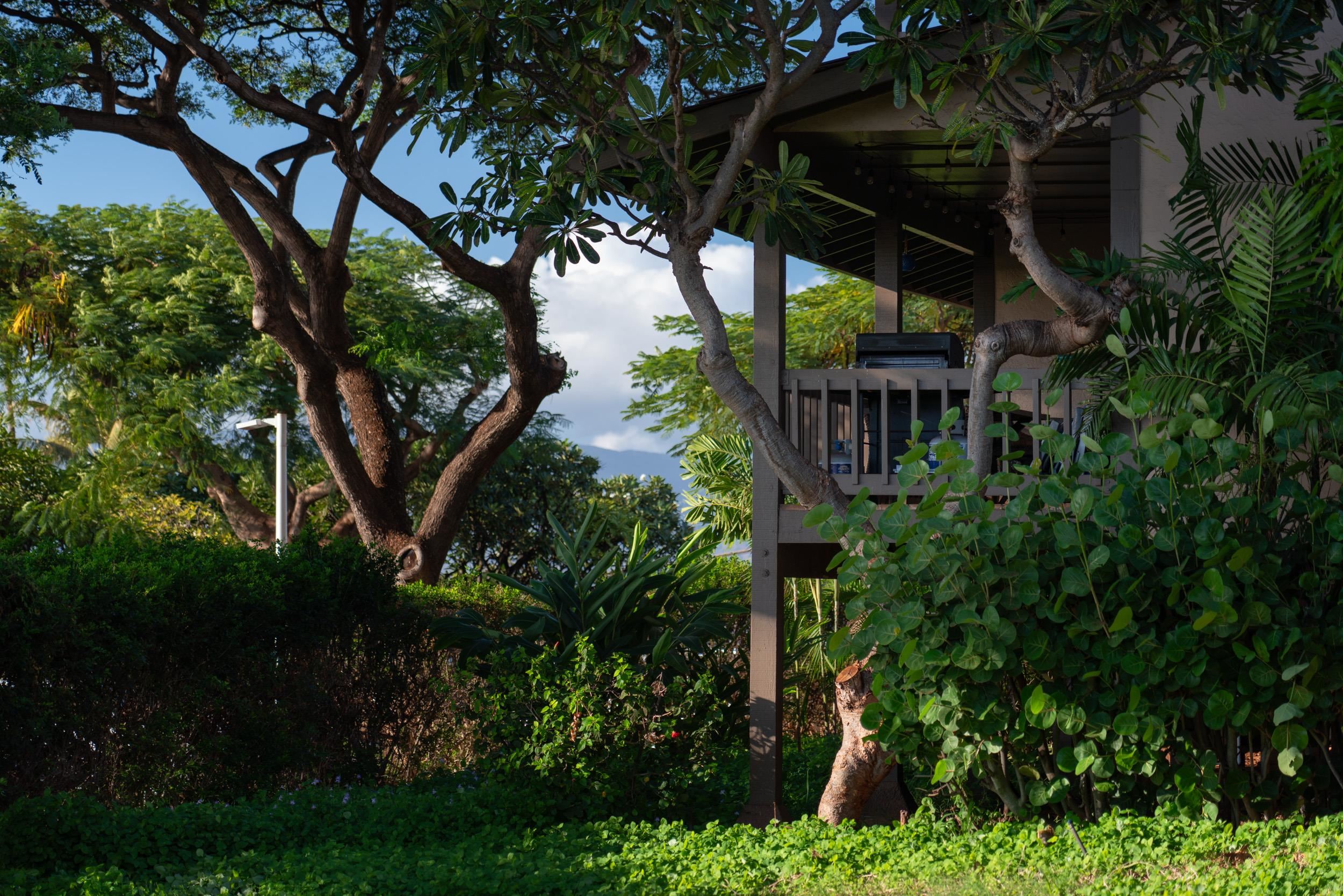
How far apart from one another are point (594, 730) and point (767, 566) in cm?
142

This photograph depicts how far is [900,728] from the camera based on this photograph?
5258 millimetres

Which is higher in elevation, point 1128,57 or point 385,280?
point 385,280

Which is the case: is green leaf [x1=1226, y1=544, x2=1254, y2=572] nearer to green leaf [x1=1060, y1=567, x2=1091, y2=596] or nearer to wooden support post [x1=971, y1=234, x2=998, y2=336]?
green leaf [x1=1060, y1=567, x2=1091, y2=596]

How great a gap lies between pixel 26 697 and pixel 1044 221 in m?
8.49

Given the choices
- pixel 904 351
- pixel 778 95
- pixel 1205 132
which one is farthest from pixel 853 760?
pixel 1205 132

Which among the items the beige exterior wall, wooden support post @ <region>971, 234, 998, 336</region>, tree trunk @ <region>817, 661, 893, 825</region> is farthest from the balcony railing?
wooden support post @ <region>971, 234, 998, 336</region>

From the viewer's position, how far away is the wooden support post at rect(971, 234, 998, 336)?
10.8 metres

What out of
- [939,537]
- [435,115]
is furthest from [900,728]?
[435,115]

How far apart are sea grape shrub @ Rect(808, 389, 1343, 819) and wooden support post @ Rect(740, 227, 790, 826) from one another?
172 cm

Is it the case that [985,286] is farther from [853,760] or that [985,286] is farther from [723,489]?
[853,760]

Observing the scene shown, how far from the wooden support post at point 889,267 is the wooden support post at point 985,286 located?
135 centimetres

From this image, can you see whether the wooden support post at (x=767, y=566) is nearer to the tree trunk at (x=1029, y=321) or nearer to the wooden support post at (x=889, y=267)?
the tree trunk at (x=1029, y=321)

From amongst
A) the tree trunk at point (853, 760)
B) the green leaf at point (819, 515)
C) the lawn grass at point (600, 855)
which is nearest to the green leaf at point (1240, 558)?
the lawn grass at point (600, 855)

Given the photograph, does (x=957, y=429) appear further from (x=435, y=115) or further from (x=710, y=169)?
(x=435, y=115)
